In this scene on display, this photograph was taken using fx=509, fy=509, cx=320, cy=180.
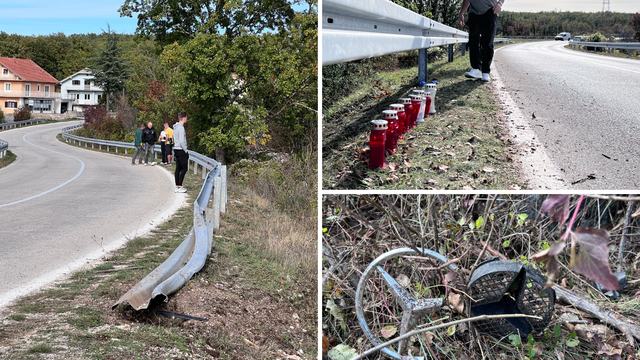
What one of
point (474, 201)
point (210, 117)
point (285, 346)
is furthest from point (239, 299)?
point (210, 117)

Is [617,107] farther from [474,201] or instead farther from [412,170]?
[412,170]

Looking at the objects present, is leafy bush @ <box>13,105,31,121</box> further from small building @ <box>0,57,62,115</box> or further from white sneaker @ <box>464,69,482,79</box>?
white sneaker @ <box>464,69,482,79</box>

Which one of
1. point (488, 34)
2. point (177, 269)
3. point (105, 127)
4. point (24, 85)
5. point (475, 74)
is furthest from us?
point (24, 85)

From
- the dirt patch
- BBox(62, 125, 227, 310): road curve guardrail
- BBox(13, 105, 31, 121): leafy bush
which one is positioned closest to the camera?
the dirt patch

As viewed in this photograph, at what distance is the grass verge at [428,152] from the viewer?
2.16 m

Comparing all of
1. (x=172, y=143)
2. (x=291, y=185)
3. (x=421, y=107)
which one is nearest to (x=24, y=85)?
(x=172, y=143)

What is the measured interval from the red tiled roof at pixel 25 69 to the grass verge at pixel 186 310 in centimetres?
8013

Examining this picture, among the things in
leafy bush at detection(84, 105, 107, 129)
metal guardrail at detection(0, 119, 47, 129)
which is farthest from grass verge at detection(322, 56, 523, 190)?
metal guardrail at detection(0, 119, 47, 129)

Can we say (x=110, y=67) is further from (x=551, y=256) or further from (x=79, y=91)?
(x=551, y=256)

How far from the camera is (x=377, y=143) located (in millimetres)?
2182

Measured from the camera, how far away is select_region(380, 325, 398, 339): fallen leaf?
2.52 meters

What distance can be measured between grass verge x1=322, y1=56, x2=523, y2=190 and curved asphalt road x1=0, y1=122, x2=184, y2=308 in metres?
3.92

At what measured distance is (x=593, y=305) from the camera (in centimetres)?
265

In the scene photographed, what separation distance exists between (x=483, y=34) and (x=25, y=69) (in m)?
87.9
